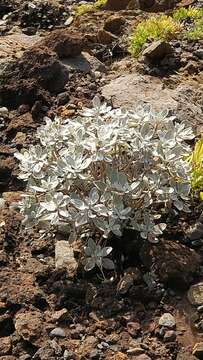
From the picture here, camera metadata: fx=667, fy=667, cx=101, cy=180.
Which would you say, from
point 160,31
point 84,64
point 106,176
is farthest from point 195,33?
point 106,176

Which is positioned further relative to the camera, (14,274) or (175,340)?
(14,274)

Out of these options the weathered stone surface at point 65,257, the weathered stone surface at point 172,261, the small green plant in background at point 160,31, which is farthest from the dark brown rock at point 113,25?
the weathered stone surface at point 172,261

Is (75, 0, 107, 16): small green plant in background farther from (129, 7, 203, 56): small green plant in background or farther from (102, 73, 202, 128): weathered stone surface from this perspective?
(102, 73, 202, 128): weathered stone surface

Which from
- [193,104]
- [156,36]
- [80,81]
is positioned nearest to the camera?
[193,104]

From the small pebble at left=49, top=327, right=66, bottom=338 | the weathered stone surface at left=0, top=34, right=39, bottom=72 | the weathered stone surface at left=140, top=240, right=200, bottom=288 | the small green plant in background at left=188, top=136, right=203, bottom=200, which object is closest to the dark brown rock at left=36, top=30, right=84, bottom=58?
the weathered stone surface at left=0, top=34, right=39, bottom=72

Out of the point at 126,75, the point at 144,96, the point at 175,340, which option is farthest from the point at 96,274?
the point at 126,75

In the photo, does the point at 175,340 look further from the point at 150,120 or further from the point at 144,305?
the point at 150,120

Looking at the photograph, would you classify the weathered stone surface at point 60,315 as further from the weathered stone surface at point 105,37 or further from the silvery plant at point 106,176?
the weathered stone surface at point 105,37
